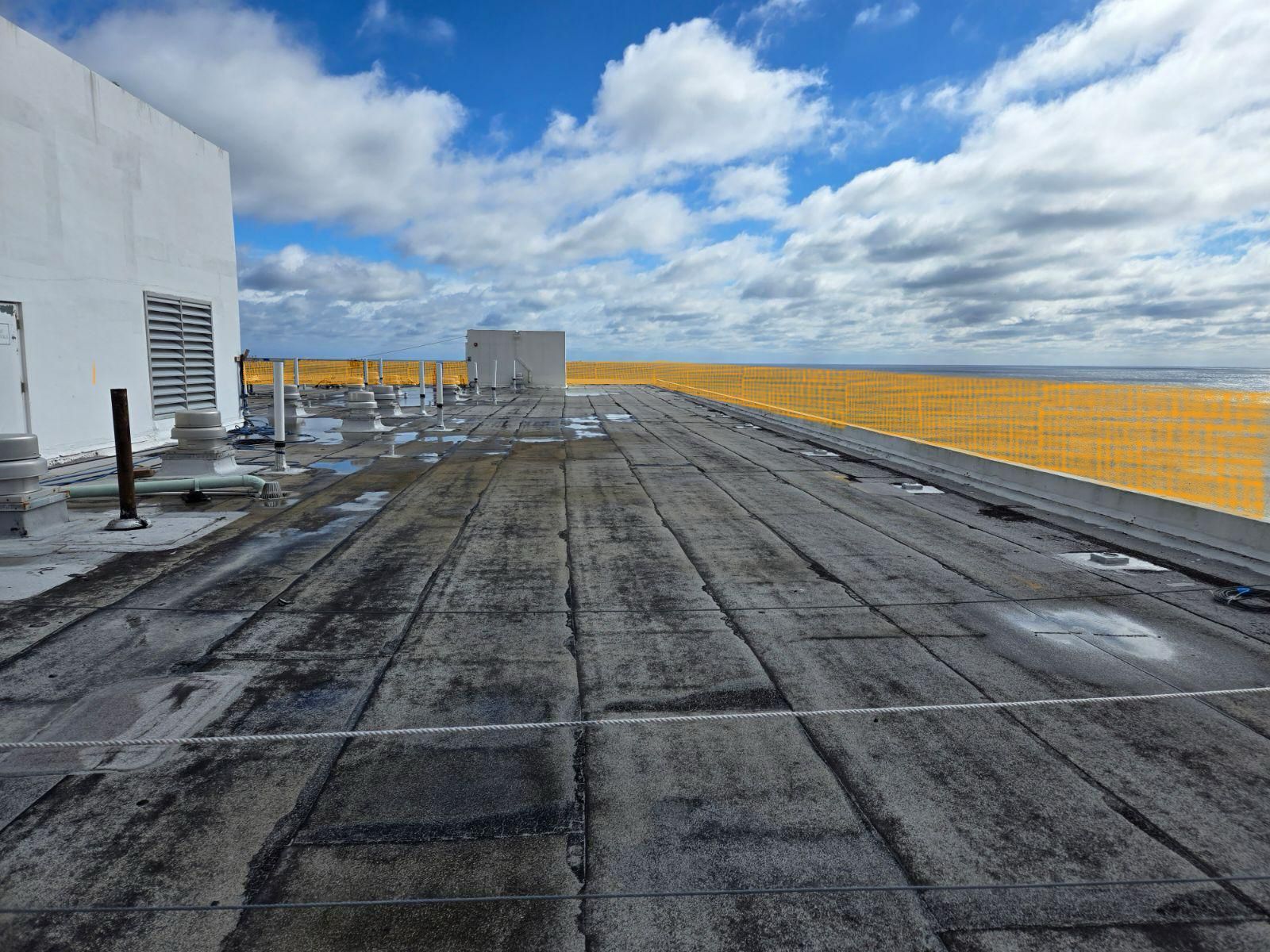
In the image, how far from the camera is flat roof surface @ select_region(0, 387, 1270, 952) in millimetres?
3041

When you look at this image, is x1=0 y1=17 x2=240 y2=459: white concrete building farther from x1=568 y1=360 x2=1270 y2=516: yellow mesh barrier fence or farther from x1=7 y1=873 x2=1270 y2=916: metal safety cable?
x1=568 y1=360 x2=1270 y2=516: yellow mesh barrier fence

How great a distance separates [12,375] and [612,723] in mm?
12298

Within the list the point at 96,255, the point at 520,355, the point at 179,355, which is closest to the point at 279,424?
the point at 96,255

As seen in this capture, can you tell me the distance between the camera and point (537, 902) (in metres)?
3.06

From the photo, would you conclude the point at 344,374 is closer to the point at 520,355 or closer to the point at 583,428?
the point at 520,355

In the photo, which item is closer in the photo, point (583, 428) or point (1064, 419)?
point (583, 428)

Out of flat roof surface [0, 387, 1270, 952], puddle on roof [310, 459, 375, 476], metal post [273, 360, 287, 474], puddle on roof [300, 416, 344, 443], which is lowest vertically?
flat roof surface [0, 387, 1270, 952]

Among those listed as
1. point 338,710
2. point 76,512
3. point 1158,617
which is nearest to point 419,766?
point 338,710

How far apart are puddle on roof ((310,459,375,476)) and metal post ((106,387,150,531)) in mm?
4847

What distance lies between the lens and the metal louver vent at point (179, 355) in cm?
1580

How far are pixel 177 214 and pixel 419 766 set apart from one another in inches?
648

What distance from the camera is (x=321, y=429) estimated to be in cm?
2161

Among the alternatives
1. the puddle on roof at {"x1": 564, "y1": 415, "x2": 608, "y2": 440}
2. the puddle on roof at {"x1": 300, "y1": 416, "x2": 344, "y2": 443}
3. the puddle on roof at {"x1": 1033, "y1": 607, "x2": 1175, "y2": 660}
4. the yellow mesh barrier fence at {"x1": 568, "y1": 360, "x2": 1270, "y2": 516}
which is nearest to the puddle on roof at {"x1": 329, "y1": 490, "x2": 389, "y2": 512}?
the puddle on roof at {"x1": 300, "y1": 416, "x2": 344, "y2": 443}

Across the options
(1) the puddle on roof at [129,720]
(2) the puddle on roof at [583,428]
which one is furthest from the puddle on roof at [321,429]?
(1) the puddle on roof at [129,720]
